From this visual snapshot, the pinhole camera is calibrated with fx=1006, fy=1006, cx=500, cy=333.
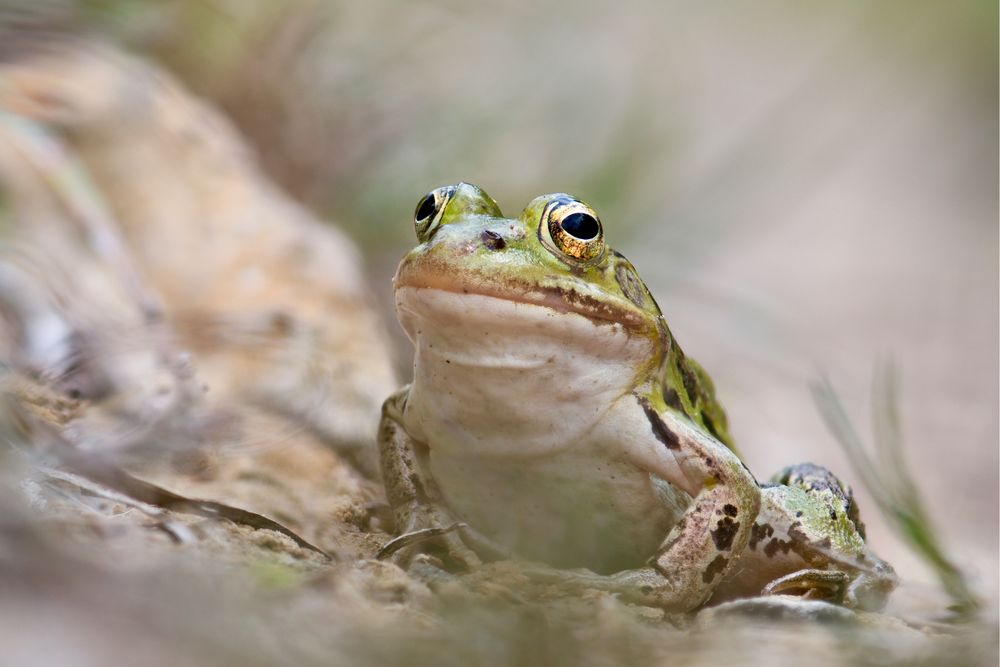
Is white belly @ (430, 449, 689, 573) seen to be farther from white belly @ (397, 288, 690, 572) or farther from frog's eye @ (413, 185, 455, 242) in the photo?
frog's eye @ (413, 185, 455, 242)

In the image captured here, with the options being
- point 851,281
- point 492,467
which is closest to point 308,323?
A: point 492,467

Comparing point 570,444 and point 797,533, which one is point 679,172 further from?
point 570,444

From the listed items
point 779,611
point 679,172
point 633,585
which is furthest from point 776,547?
point 679,172

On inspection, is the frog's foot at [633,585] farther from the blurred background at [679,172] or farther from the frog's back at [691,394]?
the blurred background at [679,172]

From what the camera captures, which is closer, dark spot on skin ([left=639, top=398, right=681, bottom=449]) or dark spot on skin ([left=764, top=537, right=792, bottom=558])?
dark spot on skin ([left=639, top=398, right=681, bottom=449])

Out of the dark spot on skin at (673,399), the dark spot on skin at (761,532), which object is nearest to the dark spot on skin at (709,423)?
the dark spot on skin at (673,399)

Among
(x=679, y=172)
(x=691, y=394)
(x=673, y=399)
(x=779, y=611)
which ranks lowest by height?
(x=779, y=611)

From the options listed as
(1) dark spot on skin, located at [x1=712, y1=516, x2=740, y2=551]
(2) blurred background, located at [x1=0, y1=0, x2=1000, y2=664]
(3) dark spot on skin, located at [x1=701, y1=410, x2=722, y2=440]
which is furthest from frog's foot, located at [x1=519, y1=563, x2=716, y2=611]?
(2) blurred background, located at [x1=0, y1=0, x2=1000, y2=664]
